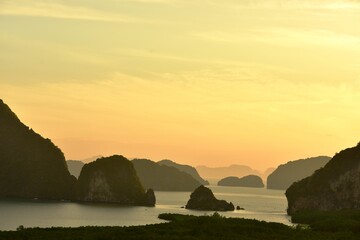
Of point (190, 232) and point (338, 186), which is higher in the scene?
point (338, 186)

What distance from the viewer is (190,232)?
289 feet

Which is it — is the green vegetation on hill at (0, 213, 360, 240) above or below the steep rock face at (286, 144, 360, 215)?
below

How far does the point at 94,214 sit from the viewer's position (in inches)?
7067

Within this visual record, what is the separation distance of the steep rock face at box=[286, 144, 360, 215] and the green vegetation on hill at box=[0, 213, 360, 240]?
93627mm

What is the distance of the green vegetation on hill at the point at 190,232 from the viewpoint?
80425mm

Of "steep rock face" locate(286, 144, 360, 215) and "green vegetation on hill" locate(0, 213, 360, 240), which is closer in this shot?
"green vegetation on hill" locate(0, 213, 360, 240)

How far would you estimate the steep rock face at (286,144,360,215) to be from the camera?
19175 centimetres

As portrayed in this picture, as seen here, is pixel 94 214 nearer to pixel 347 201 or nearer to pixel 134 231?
pixel 347 201

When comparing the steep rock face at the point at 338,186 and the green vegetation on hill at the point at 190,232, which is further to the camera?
the steep rock face at the point at 338,186

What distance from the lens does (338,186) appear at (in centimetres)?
19425

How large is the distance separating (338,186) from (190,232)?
11418 cm

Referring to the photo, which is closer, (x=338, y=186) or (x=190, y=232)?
(x=190, y=232)

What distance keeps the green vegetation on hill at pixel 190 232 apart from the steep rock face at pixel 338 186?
93.6 m

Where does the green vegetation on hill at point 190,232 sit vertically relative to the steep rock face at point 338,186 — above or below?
below
